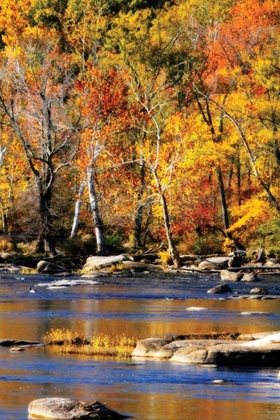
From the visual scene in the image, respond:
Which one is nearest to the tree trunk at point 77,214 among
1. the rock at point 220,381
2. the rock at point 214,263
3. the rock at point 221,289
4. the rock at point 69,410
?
the rock at point 214,263

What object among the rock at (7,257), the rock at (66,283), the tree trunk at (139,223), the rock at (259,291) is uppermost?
the tree trunk at (139,223)

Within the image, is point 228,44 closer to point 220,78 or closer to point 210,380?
point 220,78

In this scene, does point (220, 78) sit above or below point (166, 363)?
above

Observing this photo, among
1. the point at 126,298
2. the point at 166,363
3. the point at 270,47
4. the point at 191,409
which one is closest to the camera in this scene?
the point at 191,409

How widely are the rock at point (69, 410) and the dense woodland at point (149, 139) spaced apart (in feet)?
127

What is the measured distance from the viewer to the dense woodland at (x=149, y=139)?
189 feet

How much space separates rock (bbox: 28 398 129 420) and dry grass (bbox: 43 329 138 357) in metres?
7.19

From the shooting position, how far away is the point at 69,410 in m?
16.2

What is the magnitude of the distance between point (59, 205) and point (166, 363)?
40.8 metres

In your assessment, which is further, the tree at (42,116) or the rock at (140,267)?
the tree at (42,116)

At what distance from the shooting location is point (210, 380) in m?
20.0

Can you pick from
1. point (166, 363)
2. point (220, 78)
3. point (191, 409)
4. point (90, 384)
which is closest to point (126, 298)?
point (166, 363)

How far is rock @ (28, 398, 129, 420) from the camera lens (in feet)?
52.7

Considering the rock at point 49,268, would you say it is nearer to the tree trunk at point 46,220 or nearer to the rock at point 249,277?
the tree trunk at point 46,220
